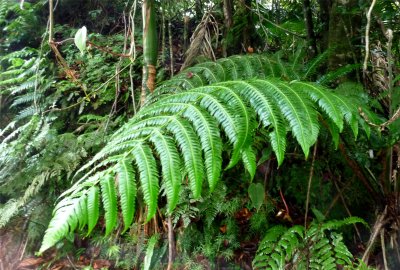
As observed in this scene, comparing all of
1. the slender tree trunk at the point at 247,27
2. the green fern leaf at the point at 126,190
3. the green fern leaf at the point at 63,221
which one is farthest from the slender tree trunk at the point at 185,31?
the green fern leaf at the point at 63,221

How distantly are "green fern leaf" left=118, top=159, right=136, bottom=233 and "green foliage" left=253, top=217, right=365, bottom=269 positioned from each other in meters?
0.70

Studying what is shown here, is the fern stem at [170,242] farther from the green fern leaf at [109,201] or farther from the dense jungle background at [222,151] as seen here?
the green fern leaf at [109,201]

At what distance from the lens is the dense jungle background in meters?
1.30

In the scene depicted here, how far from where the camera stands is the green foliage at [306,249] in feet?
5.08

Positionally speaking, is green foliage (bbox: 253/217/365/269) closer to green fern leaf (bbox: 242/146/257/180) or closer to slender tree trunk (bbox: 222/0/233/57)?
green fern leaf (bbox: 242/146/257/180)

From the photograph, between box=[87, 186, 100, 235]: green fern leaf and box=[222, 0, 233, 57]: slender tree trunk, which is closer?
box=[87, 186, 100, 235]: green fern leaf

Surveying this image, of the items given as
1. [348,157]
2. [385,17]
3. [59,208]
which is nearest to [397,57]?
[385,17]

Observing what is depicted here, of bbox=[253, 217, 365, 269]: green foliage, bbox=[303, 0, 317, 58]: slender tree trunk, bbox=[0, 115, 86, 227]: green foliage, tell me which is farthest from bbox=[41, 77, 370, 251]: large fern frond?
bbox=[0, 115, 86, 227]: green foliage

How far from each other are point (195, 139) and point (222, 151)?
2.21ft

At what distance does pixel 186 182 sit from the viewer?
2.14 m

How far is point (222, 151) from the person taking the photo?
1968 millimetres

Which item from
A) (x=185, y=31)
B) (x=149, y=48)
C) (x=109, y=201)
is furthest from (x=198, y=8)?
(x=109, y=201)

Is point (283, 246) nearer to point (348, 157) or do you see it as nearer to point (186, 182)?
point (348, 157)

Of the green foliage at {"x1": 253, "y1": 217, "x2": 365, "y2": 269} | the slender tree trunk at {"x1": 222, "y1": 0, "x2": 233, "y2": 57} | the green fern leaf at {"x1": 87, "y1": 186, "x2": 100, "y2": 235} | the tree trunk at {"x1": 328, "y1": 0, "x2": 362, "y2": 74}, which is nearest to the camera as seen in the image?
the green fern leaf at {"x1": 87, "y1": 186, "x2": 100, "y2": 235}
